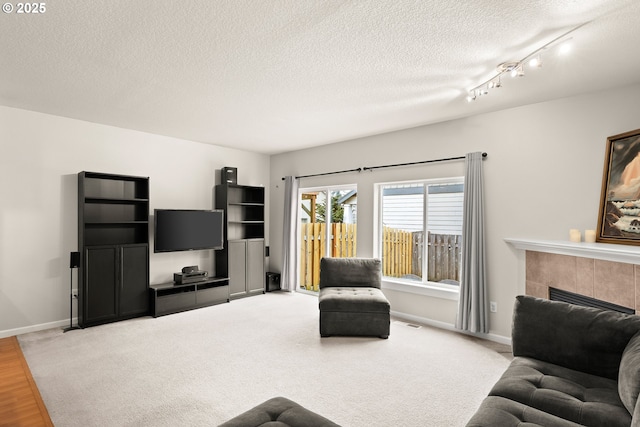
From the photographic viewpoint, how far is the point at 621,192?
3082 mm

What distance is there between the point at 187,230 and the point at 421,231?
11.6ft

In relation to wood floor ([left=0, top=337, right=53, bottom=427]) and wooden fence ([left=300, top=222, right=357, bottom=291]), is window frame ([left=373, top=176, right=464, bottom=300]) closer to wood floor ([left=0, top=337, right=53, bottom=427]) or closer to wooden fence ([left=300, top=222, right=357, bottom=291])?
wooden fence ([left=300, top=222, right=357, bottom=291])

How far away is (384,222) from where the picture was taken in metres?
5.23

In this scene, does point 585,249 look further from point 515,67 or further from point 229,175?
point 229,175

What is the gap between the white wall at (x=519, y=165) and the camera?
334 cm

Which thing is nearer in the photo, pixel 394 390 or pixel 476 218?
pixel 394 390

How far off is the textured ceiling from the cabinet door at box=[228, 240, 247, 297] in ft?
7.94

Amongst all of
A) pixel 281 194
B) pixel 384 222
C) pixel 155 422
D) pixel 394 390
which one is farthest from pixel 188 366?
pixel 281 194

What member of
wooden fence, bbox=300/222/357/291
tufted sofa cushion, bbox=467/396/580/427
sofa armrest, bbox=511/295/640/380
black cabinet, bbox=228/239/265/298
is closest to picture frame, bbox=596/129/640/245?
sofa armrest, bbox=511/295/640/380

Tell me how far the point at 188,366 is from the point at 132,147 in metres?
3.38

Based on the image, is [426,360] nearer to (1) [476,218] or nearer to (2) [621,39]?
(1) [476,218]

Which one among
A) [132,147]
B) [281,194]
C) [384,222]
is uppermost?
[132,147]

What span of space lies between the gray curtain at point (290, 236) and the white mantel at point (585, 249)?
3.55m

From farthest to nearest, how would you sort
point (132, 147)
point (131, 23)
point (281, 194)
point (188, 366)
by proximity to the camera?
point (281, 194) < point (132, 147) < point (188, 366) < point (131, 23)
